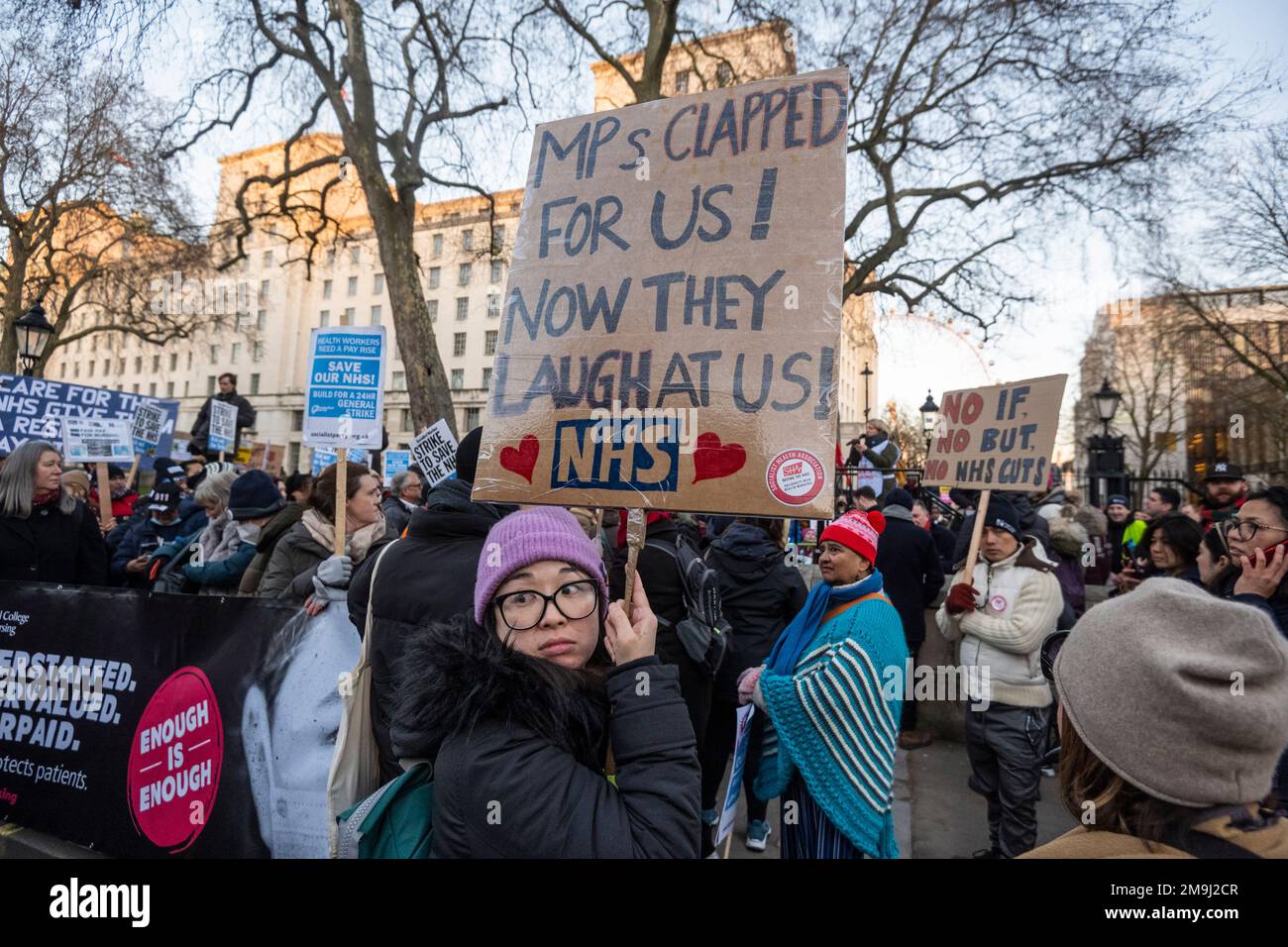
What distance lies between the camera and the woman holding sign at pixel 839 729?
101 inches

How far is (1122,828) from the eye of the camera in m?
1.23

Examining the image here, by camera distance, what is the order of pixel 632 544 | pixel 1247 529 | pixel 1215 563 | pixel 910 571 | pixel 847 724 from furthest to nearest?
1. pixel 910 571
2. pixel 1215 563
3. pixel 1247 529
4. pixel 847 724
5. pixel 632 544

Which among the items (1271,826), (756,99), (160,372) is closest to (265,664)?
(756,99)

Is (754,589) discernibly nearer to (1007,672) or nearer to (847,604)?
(1007,672)

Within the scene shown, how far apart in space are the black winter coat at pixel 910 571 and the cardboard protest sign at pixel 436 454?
3.54 m

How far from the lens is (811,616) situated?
9.63 ft

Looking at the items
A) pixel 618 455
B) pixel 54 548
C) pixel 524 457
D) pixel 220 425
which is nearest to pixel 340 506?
pixel 524 457

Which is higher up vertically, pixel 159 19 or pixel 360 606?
pixel 159 19

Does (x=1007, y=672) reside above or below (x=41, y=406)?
below

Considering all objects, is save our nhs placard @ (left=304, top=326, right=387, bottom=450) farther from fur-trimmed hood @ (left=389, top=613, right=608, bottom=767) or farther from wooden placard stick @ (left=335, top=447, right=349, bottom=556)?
fur-trimmed hood @ (left=389, top=613, right=608, bottom=767)

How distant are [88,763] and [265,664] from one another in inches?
47.9

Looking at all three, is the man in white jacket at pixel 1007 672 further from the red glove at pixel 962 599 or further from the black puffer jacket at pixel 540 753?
the black puffer jacket at pixel 540 753

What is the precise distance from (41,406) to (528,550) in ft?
30.8
